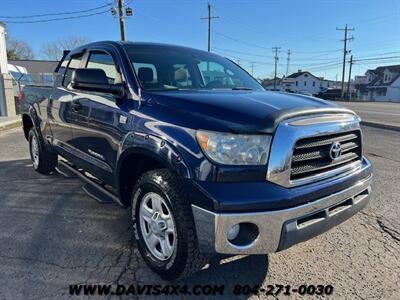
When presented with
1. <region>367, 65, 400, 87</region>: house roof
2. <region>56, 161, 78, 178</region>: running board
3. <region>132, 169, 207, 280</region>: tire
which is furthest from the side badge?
<region>367, 65, 400, 87</region>: house roof

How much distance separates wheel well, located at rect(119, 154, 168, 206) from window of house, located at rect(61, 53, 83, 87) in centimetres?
189

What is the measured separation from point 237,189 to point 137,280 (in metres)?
1.18

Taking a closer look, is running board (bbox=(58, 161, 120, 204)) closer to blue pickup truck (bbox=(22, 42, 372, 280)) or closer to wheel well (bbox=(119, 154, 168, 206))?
blue pickup truck (bbox=(22, 42, 372, 280))

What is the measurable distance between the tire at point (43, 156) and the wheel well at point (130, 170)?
2.35 metres

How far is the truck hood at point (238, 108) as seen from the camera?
2.33m

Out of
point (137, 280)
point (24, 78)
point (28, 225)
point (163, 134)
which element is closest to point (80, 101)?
point (28, 225)

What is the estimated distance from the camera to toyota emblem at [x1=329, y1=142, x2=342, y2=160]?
8.71ft

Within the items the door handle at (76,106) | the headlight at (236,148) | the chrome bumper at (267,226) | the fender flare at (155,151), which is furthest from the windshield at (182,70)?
the chrome bumper at (267,226)

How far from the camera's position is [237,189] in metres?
2.24

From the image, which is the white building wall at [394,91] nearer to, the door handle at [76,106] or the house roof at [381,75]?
the house roof at [381,75]

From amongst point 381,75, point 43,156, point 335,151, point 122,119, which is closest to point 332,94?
point 381,75

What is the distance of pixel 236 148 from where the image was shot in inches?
91.0

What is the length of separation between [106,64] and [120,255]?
6.31 ft

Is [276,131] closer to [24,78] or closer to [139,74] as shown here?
[139,74]
